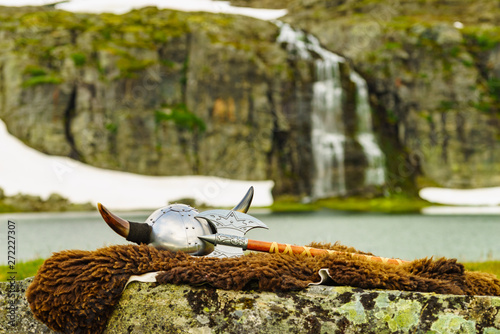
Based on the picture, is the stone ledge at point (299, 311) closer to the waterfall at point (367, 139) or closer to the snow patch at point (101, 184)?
the snow patch at point (101, 184)

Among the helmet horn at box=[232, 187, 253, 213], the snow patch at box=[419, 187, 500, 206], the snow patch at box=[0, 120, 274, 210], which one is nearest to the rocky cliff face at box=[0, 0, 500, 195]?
the snow patch at box=[419, 187, 500, 206]

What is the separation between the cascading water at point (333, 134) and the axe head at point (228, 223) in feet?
182

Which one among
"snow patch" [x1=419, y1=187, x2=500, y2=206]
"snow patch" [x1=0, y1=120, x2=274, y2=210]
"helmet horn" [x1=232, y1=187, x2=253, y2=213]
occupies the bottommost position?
"snow patch" [x1=419, y1=187, x2=500, y2=206]

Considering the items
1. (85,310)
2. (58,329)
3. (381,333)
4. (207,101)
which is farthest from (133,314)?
(207,101)

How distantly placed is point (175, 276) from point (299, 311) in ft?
3.57

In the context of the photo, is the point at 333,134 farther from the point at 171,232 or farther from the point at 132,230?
the point at 132,230

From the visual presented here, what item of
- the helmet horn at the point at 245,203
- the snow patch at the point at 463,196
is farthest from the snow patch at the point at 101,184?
the helmet horn at the point at 245,203

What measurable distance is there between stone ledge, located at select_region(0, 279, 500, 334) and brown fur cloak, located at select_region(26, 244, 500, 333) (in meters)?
0.10

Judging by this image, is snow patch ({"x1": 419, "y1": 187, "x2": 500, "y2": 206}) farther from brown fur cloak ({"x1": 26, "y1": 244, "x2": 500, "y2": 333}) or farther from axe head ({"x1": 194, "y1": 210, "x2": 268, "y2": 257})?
brown fur cloak ({"x1": 26, "y1": 244, "x2": 500, "y2": 333})

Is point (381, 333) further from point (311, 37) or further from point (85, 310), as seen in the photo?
point (311, 37)

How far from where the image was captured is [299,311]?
3992 millimetres

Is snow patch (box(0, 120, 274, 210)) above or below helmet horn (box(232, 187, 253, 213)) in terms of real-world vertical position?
below

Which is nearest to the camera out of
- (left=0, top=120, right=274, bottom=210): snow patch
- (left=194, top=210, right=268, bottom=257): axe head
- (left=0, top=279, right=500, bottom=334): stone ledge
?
(left=0, top=279, right=500, bottom=334): stone ledge

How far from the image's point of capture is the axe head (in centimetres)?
508
